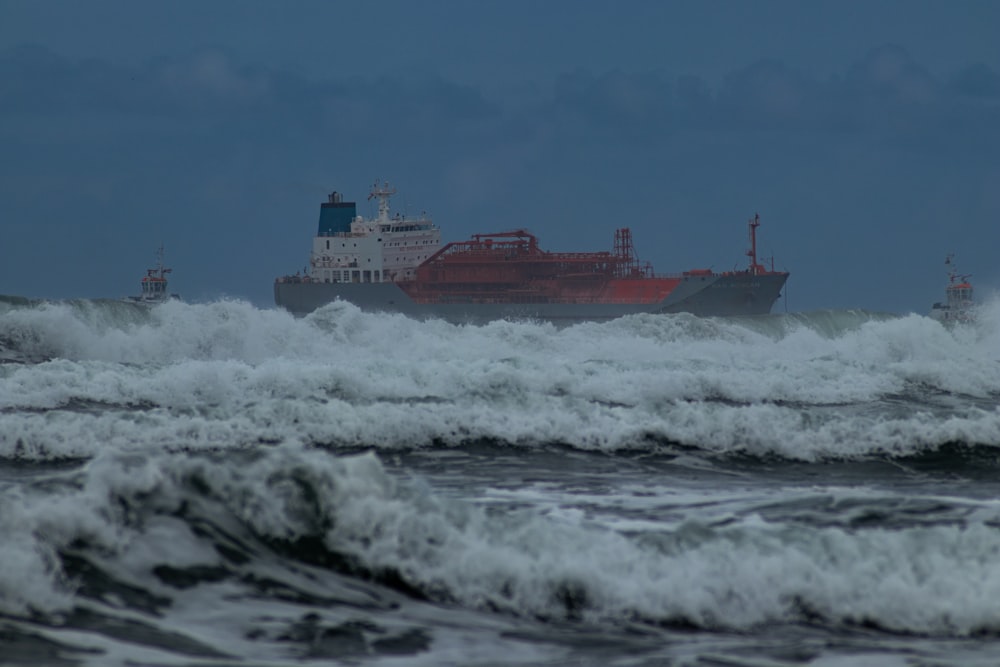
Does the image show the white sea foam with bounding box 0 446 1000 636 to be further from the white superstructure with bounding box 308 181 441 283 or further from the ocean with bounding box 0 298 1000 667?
the white superstructure with bounding box 308 181 441 283

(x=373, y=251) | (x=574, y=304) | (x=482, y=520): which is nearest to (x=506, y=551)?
(x=482, y=520)

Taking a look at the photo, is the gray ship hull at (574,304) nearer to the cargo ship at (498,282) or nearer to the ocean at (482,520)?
the cargo ship at (498,282)

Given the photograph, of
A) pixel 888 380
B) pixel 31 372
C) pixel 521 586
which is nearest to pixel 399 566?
pixel 521 586

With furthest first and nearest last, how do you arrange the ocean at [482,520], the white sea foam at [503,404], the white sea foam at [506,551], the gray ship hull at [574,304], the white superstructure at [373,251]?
the white superstructure at [373,251]
the gray ship hull at [574,304]
the white sea foam at [503,404]
the white sea foam at [506,551]
the ocean at [482,520]

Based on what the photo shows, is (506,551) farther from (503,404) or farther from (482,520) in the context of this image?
(503,404)

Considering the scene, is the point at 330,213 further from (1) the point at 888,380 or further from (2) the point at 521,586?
(2) the point at 521,586

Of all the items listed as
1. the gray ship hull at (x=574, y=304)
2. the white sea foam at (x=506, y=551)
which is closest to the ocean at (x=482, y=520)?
the white sea foam at (x=506, y=551)
